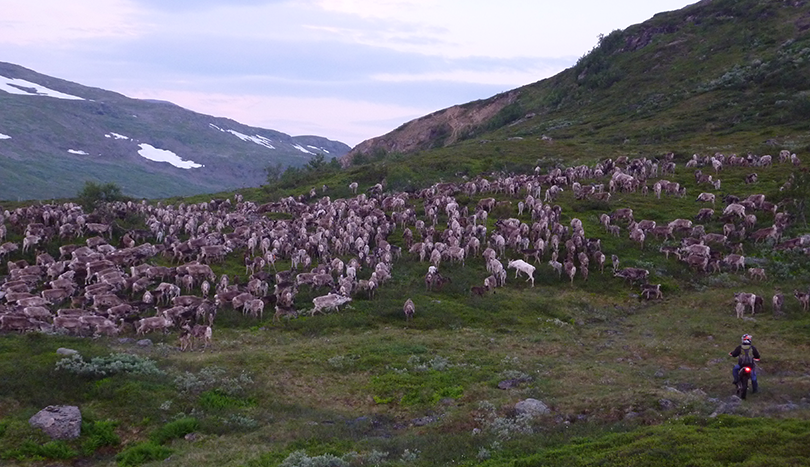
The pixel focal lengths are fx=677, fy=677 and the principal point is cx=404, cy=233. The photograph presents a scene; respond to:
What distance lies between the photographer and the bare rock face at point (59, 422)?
17422 millimetres

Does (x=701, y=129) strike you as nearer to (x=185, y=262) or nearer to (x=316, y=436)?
(x=185, y=262)

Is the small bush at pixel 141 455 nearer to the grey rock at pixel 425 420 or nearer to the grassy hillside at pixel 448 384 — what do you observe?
the grassy hillside at pixel 448 384

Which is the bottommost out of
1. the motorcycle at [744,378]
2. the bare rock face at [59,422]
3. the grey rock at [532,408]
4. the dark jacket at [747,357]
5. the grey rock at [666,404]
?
the bare rock face at [59,422]

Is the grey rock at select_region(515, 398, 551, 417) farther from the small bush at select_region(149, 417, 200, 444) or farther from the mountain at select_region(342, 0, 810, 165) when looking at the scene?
the mountain at select_region(342, 0, 810, 165)

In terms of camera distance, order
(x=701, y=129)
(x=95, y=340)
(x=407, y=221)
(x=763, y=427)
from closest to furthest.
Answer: (x=763, y=427) → (x=95, y=340) → (x=407, y=221) → (x=701, y=129)

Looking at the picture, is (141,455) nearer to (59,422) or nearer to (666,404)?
(59,422)

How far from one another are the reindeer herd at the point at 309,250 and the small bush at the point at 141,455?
799 centimetres

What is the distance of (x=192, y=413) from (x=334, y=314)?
10.5m

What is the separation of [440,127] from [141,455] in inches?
4726

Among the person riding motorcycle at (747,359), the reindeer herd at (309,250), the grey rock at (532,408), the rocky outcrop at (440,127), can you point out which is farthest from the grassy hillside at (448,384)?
the rocky outcrop at (440,127)

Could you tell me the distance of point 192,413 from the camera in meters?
19.0

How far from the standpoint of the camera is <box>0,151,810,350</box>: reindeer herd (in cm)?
2819

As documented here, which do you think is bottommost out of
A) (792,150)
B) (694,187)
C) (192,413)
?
(192,413)

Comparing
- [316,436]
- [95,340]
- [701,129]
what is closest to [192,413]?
[316,436]
